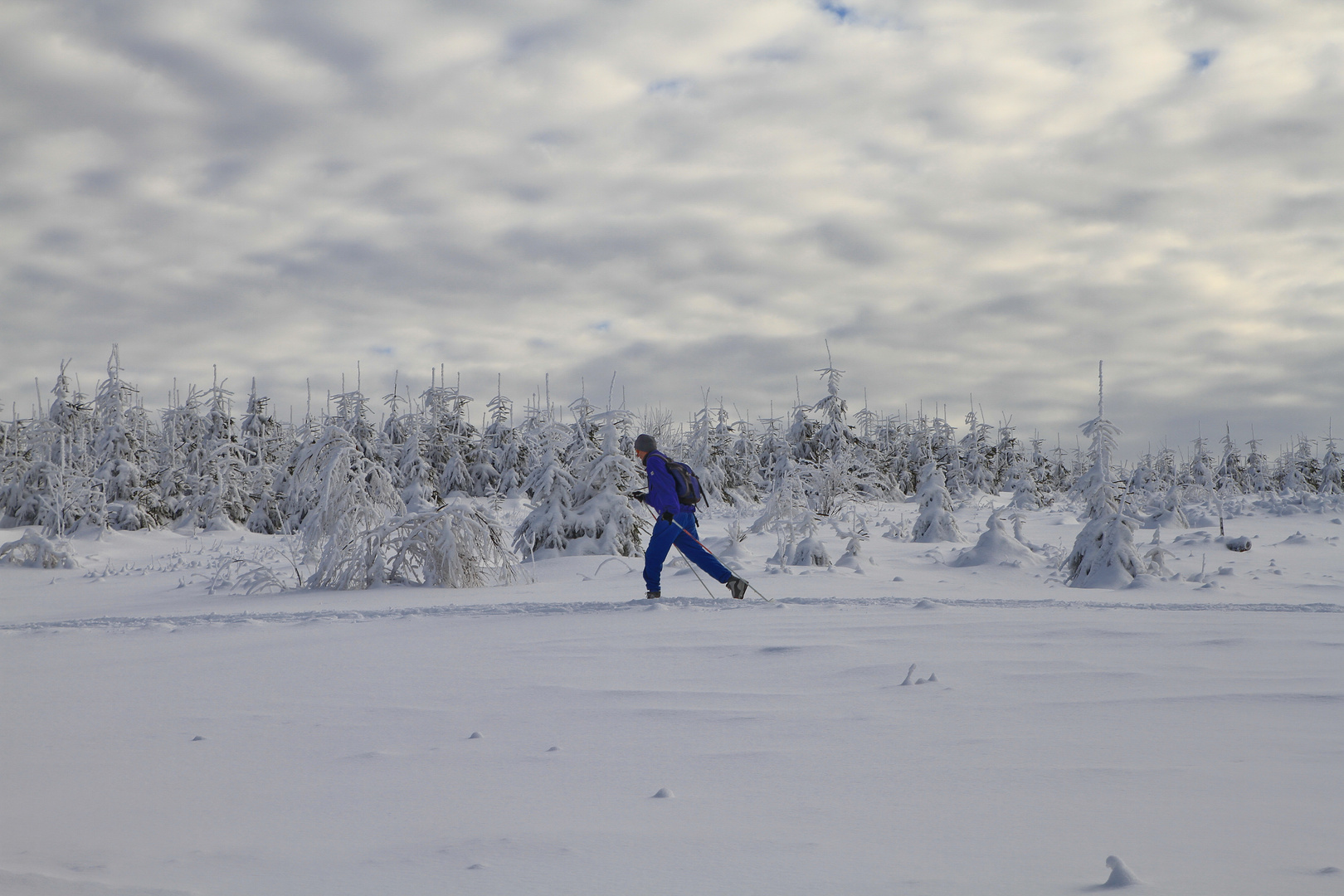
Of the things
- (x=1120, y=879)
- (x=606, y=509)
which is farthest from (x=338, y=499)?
(x=1120, y=879)

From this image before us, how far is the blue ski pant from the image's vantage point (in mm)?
8008

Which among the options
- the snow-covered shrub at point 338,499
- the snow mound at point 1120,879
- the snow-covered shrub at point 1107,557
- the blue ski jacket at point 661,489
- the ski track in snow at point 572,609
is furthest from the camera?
the snow-covered shrub at point 1107,557

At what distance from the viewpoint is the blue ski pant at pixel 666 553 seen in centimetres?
801

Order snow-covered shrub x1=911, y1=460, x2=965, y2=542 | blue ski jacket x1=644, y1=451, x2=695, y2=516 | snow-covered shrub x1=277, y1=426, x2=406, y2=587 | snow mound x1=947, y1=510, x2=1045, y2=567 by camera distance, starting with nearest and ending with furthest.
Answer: blue ski jacket x1=644, y1=451, x2=695, y2=516
snow-covered shrub x1=277, y1=426, x2=406, y2=587
snow mound x1=947, y1=510, x2=1045, y2=567
snow-covered shrub x1=911, y1=460, x2=965, y2=542

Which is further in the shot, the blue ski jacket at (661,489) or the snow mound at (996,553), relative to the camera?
the snow mound at (996,553)

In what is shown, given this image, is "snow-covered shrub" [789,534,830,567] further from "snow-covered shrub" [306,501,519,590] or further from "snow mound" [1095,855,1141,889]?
"snow mound" [1095,855,1141,889]

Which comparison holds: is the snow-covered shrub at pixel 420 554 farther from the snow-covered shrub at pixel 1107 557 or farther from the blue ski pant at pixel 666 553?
the snow-covered shrub at pixel 1107 557

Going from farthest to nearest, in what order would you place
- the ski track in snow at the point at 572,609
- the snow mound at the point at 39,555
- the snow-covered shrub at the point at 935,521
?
the snow-covered shrub at the point at 935,521, the snow mound at the point at 39,555, the ski track in snow at the point at 572,609

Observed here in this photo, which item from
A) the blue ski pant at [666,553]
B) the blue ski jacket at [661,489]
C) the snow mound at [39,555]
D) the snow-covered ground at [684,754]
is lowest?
the snow mound at [39,555]

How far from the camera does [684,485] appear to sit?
8320 millimetres

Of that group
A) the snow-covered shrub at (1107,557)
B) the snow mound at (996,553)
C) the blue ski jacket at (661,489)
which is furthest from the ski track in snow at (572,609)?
the snow mound at (996,553)

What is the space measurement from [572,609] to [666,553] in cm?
96

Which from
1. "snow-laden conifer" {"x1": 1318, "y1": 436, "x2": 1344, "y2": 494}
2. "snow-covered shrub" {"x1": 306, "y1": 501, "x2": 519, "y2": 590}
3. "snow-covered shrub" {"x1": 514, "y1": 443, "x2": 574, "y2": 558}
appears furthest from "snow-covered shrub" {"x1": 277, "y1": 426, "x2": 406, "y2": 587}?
"snow-laden conifer" {"x1": 1318, "y1": 436, "x2": 1344, "y2": 494}

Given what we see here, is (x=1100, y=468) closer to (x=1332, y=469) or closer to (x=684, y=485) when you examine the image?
(x=684, y=485)
